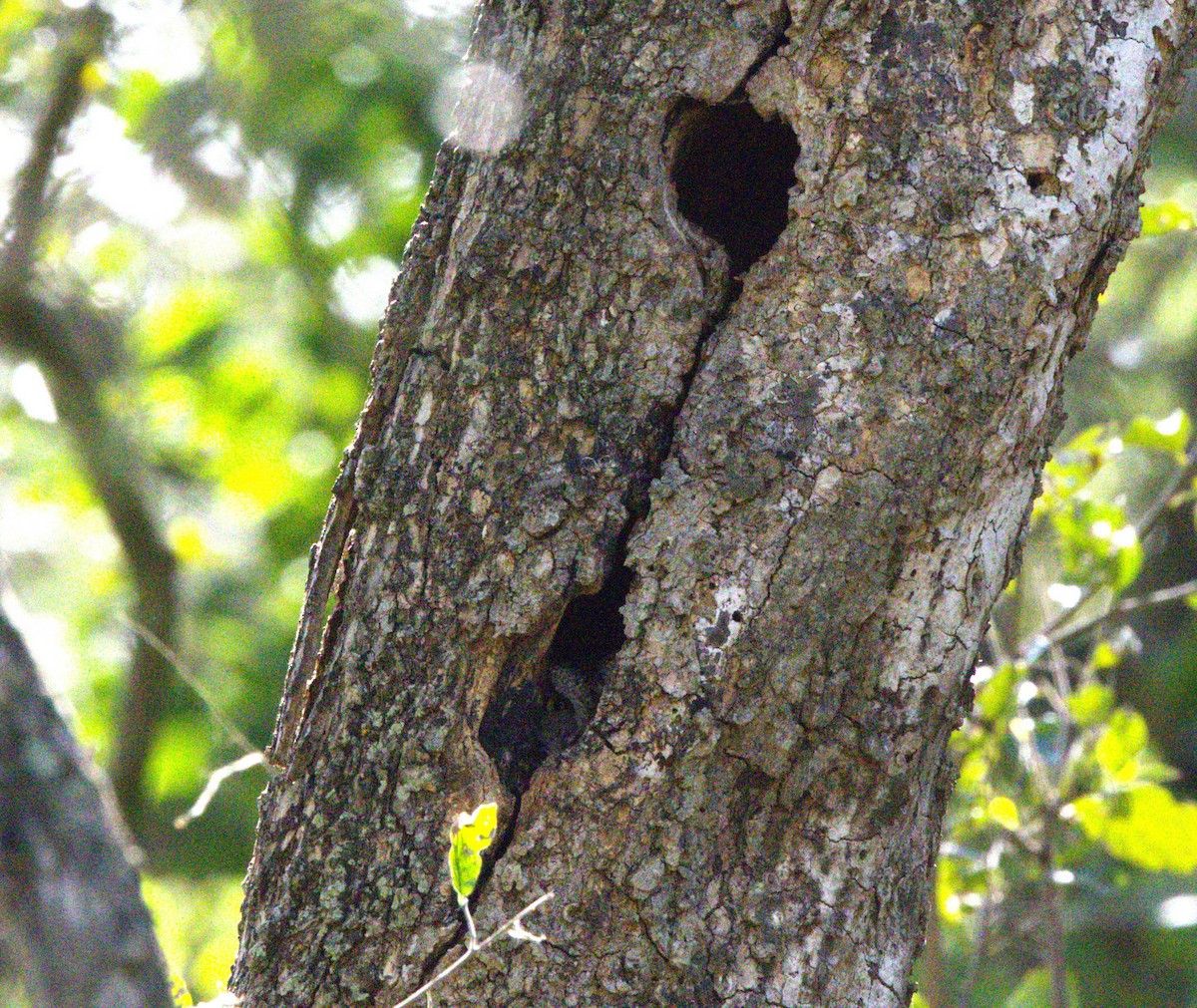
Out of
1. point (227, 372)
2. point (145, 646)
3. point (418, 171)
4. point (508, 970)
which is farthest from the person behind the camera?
point (227, 372)

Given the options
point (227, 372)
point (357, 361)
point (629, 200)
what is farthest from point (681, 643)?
point (227, 372)

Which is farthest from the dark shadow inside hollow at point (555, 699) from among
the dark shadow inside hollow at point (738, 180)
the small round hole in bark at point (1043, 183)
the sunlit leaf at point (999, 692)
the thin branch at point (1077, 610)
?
the thin branch at point (1077, 610)

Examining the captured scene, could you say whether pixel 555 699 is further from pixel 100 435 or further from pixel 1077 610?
pixel 100 435

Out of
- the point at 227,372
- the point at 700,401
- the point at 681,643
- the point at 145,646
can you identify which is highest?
the point at 700,401

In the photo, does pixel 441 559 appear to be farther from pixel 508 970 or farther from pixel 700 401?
pixel 508 970

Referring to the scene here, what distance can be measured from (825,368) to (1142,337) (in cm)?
490

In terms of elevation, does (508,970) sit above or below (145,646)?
above

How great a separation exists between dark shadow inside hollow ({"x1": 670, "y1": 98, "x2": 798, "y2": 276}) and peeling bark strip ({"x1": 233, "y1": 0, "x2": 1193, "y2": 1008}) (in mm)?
124

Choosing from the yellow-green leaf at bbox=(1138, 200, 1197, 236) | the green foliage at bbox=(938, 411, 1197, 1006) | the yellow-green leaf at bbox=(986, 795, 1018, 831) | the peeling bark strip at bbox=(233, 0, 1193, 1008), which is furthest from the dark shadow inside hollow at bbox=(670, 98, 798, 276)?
the yellow-green leaf at bbox=(986, 795, 1018, 831)

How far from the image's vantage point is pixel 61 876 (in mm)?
1022

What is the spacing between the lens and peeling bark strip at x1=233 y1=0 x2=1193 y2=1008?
4.75 feet

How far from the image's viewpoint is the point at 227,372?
580 centimetres

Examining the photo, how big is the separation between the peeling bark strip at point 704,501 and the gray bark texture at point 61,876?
0.44m

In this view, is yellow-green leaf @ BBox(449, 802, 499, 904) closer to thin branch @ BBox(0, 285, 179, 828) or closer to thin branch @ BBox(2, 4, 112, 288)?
thin branch @ BBox(2, 4, 112, 288)
